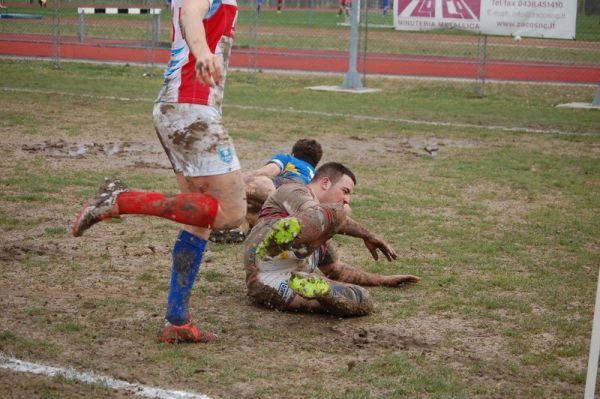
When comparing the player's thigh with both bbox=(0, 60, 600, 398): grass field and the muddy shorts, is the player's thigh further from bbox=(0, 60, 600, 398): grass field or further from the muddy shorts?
bbox=(0, 60, 600, 398): grass field

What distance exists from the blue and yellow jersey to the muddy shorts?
2296 mm

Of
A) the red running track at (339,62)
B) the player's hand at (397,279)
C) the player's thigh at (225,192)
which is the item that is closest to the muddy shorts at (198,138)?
the player's thigh at (225,192)

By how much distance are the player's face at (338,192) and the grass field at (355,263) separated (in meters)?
0.74

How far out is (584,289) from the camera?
21.6 feet

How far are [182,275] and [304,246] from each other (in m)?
0.86

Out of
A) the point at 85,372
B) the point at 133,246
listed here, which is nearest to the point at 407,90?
the point at 133,246

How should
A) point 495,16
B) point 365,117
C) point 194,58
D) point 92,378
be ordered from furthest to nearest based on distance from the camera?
1. point 495,16
2. point 365,117
3. point 194,58
4. point 92,378

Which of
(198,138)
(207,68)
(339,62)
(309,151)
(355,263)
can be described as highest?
(207,68)

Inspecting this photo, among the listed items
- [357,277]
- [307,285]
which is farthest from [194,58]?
[357,277]

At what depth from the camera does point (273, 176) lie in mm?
7566

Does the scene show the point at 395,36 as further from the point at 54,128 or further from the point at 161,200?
the point at 161,200

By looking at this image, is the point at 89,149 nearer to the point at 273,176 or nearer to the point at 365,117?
the point at 273,176

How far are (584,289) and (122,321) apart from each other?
3149mm

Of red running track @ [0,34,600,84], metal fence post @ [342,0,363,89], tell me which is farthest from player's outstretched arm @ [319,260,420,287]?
red running track @ [0,34,600,84]
